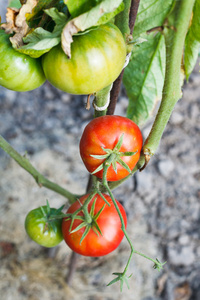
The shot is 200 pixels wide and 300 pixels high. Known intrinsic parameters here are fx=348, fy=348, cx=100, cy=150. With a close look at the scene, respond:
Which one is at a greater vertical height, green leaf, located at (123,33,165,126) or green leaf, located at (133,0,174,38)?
green leaf, located at (133,0,174,38)

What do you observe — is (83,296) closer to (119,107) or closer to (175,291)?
(175,291)

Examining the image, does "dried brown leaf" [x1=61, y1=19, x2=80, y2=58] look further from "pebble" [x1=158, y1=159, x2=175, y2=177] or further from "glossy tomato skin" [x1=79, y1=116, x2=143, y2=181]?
"pebble" [x1=158, y1=159, x2=175, y2=177]

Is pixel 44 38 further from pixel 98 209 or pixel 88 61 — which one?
pixel 98 209

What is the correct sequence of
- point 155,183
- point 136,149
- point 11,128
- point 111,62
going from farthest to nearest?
1. point 11,128
2. point 155,183
3. point 136,149
4. point 111,62

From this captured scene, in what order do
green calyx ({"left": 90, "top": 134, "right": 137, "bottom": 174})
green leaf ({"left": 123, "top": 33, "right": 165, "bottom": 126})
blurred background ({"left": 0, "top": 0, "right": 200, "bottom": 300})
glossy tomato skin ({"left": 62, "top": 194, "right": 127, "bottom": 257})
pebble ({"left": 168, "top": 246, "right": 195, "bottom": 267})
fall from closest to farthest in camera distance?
green calyx ({"left": 90, "top": 134, "right": 137, "bottom": 174})
glossy tomato skin ({"left": 62, "top": 194, "right": 127, "bottom": 257})
green leaf ({"left": 123, "top": 33, "right": 165, "bottom": 126})
blurred background ({"left": 0, "top": 0, "right": 200, "bottom": 300})
pebble ({"left": 168, "top": 246, "right": 195, "bottom": 267})

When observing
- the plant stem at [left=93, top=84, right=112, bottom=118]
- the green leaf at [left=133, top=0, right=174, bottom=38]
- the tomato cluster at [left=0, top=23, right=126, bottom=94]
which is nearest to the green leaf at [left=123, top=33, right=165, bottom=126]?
the green leaf at [left=133, top=0, right=174, bottom=38]

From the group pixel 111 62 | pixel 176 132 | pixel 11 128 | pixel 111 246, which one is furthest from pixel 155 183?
pixel 111 62
